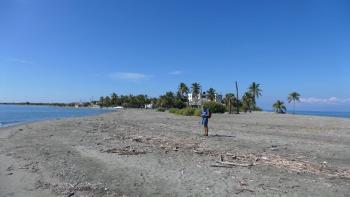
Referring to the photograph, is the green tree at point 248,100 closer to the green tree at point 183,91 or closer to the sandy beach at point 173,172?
the green tree at point 183,91

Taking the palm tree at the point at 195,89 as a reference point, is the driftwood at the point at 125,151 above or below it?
below

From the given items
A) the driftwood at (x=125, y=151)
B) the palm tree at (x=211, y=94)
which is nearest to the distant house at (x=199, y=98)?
the palm tree at (x=211, y=94)

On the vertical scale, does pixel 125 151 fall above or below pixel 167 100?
below

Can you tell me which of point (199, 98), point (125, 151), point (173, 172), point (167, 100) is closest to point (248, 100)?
point (199, 98)

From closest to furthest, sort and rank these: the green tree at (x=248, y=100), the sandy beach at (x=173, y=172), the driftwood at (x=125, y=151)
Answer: the sandy beach at (x=173, y=172)
the driftwood at (x=125, y=151)
the green tree at (x=248, y=100)

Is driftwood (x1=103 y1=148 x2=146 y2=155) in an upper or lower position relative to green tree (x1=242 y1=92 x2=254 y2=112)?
lower

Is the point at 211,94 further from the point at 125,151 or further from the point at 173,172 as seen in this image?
the point at 173,172

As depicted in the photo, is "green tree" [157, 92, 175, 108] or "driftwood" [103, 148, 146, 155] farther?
"green tree" [157, 92, 175, 108]

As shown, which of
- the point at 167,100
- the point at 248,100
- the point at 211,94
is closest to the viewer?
the point at 248,100

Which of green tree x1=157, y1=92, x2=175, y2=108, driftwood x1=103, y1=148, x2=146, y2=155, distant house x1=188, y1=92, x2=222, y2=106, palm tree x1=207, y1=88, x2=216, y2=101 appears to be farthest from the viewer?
green tree x1=157, y1=92, x2=175, y2=108

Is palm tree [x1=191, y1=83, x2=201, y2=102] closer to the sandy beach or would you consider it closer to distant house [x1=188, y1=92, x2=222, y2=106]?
distant house [x1=188, y1=92, x2=222, y2=106]

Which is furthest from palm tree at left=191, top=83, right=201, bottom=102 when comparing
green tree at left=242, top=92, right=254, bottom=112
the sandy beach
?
the sandy beach

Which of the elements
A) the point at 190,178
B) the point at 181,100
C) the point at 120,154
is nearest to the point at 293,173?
the point at 190,178

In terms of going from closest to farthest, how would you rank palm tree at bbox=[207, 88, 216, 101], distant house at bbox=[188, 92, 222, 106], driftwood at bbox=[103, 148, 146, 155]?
driftwood at bbox=[103, 148, 146, 155] < distant house at bbox=[188, 92, 222, 106] < palm tree at bbox=[207, 88, 216, 101]
